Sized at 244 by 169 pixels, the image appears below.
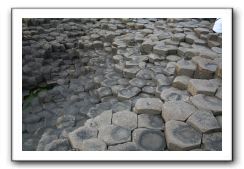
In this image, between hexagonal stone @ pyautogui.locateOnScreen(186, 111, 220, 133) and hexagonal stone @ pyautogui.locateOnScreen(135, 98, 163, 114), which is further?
hexagonal stone @ pyautogui.locateOnScreen(135, 98, 163, 114)

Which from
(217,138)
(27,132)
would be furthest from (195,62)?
(27,132)

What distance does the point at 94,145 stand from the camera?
4.92ft

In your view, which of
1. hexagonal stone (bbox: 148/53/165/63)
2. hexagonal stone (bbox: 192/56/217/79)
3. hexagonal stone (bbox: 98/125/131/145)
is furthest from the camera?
hexagonal stone (bbox: 148/53/165/63)

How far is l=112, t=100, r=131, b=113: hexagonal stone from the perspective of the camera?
194cm

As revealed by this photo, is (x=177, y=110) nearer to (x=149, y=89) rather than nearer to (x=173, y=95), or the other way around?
(x=173, y=95)

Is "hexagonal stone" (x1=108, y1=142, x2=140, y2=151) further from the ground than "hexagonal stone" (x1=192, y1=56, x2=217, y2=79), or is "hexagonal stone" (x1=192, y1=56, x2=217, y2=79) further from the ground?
"hexagonal stone" (x1=192, y1=56, x2=217, y2=79)

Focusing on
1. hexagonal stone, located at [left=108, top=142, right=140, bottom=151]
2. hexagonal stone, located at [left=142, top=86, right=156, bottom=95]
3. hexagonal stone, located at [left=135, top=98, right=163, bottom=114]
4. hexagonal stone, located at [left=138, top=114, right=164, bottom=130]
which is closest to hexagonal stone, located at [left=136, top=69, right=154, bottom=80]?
hexagonal stone, located at [left=142, top=86, right=156, bottom=95]

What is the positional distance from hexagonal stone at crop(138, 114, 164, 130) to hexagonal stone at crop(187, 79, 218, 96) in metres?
0.31

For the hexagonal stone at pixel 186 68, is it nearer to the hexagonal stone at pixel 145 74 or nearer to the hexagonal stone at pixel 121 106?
the hexagonal stone at pixel 145 74

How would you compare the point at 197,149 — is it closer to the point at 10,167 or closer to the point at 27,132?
the point at 10,167

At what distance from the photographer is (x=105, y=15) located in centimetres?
161

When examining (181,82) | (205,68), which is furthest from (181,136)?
(205,68)

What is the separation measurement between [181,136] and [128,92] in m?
0.73

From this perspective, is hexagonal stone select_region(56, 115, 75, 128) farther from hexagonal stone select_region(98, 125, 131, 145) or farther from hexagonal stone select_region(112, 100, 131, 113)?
hexagonal stone select_region(98, 125, 131, 145)
